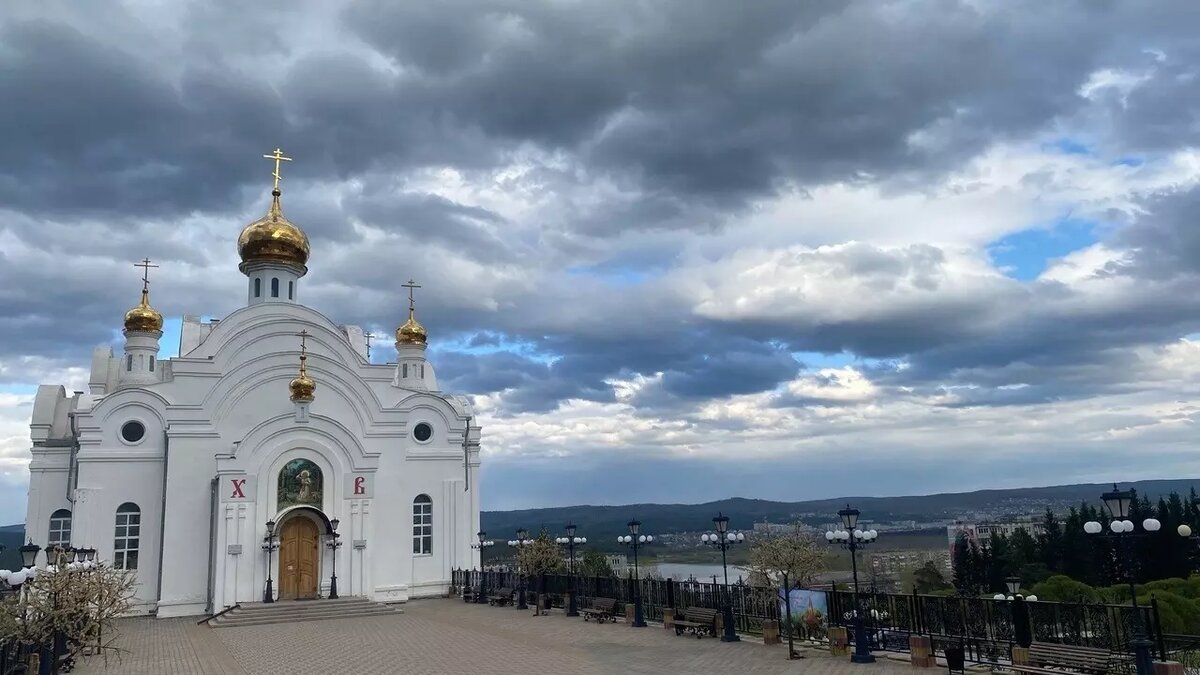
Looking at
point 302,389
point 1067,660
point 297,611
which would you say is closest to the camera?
point 1067,660

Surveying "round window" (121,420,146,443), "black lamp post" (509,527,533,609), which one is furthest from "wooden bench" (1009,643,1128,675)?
"round window" (121,420,146,443)

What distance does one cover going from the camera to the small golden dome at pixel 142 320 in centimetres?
2920

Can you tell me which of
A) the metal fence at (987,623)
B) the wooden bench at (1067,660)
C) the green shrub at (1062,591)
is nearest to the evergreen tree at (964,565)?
the green shrub at (1062,591)

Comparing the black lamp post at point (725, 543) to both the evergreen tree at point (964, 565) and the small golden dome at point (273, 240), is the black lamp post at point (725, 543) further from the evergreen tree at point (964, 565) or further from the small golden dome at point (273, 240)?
the evergreen tree at point (964, 565)

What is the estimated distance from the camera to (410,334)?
33.8 m

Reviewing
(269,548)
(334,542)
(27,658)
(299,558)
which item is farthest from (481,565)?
(27,658)

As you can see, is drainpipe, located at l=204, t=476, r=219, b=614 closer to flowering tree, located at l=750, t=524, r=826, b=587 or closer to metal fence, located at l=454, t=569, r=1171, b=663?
metal fence, located at l=454, t=569, r=1171, b=663

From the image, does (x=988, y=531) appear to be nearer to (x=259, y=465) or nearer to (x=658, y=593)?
(x=658, y=593)

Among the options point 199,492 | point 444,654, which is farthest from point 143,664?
point 199,492

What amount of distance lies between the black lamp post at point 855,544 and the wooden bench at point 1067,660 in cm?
225

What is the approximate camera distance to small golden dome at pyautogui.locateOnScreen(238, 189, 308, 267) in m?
29.8

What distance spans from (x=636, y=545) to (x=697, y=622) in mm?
4800

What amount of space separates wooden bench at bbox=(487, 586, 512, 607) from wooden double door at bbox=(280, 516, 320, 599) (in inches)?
206

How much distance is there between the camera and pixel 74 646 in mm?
15688
